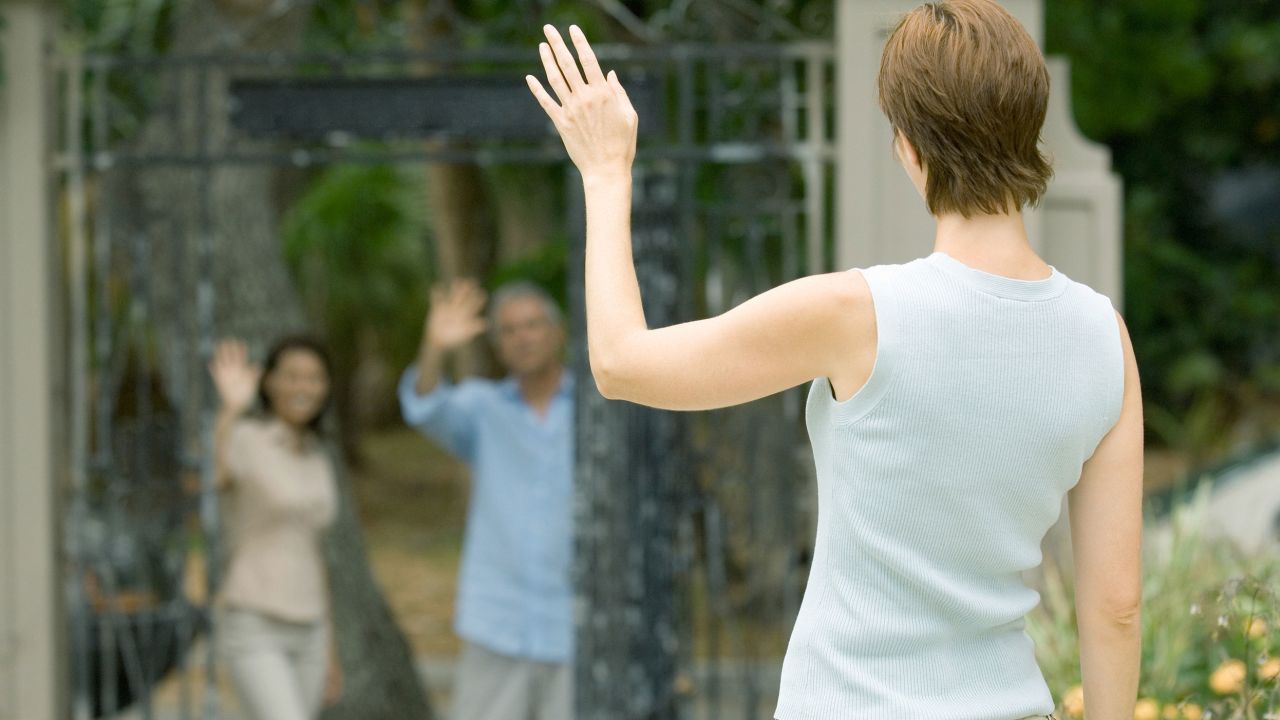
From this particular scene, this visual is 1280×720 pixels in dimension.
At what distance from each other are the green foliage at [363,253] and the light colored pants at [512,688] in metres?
6.02

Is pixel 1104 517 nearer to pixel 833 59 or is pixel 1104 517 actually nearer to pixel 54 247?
pixel 833 59

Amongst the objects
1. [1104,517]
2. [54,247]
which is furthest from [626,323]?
[54,247]

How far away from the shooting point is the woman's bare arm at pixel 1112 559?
173cm

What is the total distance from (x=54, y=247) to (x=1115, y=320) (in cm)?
438

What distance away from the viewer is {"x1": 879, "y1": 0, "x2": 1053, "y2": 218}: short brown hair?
1630 mm

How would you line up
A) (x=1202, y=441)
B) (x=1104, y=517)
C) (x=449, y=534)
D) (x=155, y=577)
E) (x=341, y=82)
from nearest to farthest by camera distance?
1. (x=1104, y=517)
2. (x=341, y=82)
3. (x=155, y=577)
4. (x=1202, y=441)
5. (x=449, y=534)

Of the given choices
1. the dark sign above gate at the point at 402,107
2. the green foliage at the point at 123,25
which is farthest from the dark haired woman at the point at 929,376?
the green foliage at the point at 123,25

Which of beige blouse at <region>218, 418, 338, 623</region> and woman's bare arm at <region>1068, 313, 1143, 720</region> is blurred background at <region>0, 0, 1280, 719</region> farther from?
woman's bare arm at <region>1068, 313, 1143, 720</region>

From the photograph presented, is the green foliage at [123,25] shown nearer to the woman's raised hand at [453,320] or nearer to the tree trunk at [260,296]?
the tree trunk at [260,296]

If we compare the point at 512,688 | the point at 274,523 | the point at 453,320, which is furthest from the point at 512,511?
the point at 274,523

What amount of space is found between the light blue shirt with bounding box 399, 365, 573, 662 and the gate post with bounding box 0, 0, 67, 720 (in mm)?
1238

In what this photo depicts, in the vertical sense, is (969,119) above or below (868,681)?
above

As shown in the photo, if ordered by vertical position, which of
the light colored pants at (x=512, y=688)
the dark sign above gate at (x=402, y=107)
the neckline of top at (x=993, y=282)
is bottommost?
the light colored pants at (x=512, y=688)

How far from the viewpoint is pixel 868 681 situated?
163 centimetres
